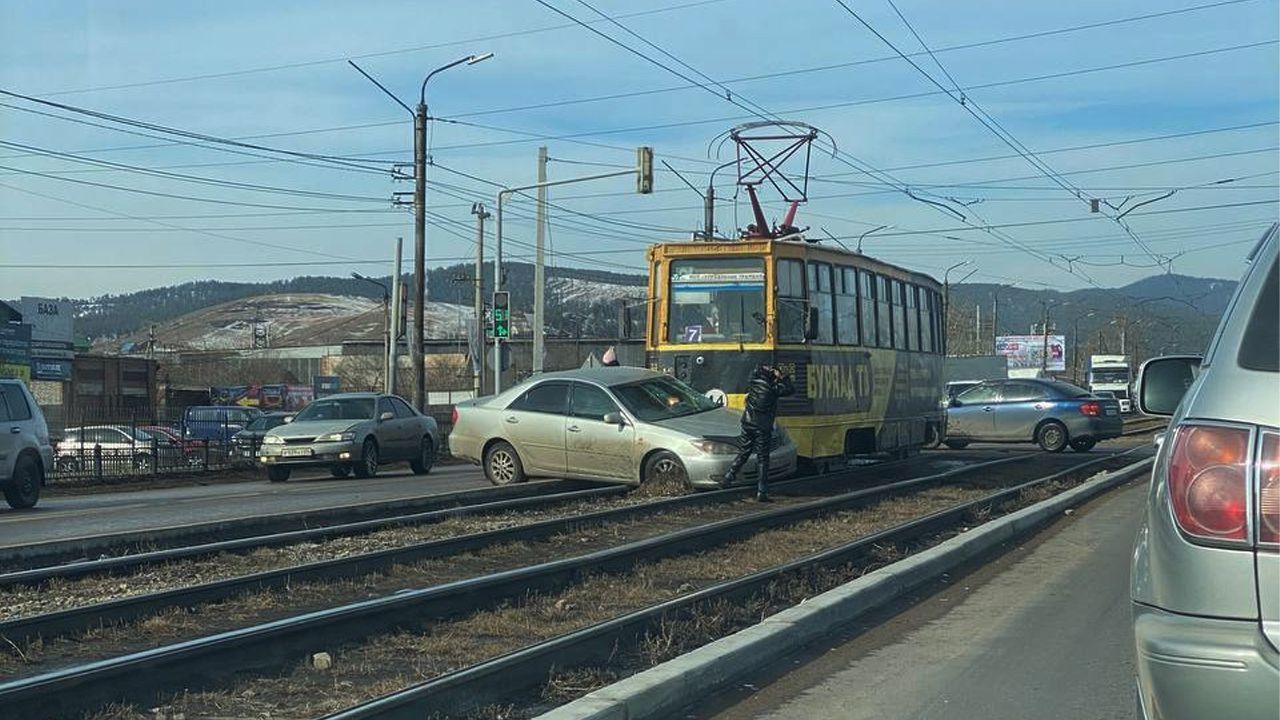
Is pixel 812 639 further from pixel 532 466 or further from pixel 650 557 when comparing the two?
pixel 532 466

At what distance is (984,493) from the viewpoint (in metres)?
17.7

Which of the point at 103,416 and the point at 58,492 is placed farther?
the point at 103,416

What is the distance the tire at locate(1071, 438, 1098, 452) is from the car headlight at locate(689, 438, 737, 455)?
14496mm

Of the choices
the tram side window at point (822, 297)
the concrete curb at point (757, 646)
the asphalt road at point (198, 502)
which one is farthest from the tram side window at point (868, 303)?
the concrete curb at point (757, 646)

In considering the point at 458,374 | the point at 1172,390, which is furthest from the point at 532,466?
the point at 458,374

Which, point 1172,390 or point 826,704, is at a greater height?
point 1172,390

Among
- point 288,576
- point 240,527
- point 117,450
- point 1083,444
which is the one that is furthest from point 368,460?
point 1083,444

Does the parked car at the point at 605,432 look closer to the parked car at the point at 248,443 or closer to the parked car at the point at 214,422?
the parked car at the point at 248,443

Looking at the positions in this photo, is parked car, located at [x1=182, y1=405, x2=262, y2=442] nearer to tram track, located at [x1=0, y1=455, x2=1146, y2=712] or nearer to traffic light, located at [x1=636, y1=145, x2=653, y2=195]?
traffic light, located at [x1=636, y1=145, x2=653, y2=195]

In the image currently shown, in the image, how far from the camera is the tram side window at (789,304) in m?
18.5

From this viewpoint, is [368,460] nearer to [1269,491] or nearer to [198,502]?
[198,502]

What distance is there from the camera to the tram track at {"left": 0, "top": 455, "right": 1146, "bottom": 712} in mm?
5707

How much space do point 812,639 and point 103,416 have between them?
27411mm

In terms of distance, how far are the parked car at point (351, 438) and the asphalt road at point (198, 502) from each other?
0.35 m
